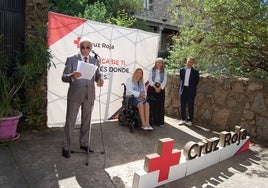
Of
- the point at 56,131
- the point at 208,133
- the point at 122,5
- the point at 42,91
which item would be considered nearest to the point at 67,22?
the point at 42,91

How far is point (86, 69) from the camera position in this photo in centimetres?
347

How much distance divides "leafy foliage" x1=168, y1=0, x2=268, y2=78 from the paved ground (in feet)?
7.25

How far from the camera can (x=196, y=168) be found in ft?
12.6

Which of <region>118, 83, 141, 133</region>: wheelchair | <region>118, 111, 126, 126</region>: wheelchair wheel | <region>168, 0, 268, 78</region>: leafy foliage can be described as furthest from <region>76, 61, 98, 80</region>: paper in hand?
<region>168, 0, 268, 78</region>: leafy foliage

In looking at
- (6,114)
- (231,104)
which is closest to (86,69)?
(6,114)

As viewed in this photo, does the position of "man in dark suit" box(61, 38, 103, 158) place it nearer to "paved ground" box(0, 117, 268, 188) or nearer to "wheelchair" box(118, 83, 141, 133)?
"paved ground" box(0, 117, 268, 188)

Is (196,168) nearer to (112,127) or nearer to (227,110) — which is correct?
(112,127)

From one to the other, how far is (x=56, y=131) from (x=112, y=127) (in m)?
1.10

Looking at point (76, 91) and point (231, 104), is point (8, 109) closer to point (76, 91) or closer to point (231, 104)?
point (76, 91)

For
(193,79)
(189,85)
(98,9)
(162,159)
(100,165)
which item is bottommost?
(100,165)

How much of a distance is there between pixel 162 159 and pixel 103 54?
2802 millimetres

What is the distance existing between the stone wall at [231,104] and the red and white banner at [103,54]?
138cm

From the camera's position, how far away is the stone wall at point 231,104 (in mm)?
5512

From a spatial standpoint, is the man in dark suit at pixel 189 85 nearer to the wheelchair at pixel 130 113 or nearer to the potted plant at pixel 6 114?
the wheelchair at pixel 130 113
